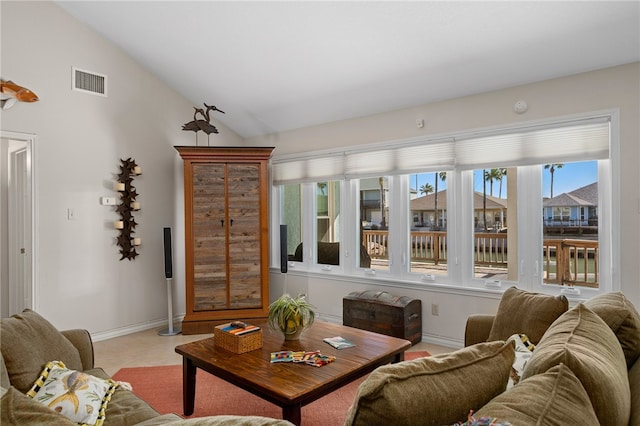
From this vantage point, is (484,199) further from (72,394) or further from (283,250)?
(72,394)

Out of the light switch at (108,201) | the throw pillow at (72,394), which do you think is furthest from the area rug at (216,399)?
the light switch at (108,201)

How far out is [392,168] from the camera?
425 cm

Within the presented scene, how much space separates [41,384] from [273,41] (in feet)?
10.1

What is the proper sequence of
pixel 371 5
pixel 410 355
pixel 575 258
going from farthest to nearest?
pixel 410 355 → pixel 575 258 → pixel 371 5

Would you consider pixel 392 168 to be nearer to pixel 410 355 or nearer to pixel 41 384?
pixel 410 355

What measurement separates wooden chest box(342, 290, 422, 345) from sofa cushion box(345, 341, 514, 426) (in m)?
2.75

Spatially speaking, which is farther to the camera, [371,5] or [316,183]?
[316,183]

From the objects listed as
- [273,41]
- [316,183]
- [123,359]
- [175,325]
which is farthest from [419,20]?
[175,325]

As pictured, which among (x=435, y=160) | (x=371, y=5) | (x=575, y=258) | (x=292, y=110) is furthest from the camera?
(x=292, y=110)

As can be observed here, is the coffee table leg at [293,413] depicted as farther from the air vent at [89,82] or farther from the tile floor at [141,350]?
the air vent at [89,82]

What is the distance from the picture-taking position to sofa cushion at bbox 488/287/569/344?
2.14 meters

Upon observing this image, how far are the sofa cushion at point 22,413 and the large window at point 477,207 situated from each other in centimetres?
348

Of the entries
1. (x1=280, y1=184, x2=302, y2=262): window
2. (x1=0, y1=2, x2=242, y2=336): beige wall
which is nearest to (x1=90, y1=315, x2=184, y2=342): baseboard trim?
(x1=0, y1=2, x2=242, y2=336): beige wall

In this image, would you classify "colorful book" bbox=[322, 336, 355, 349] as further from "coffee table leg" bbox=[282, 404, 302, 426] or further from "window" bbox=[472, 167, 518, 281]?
"window" bbox=[472, 167, 518, 281]
